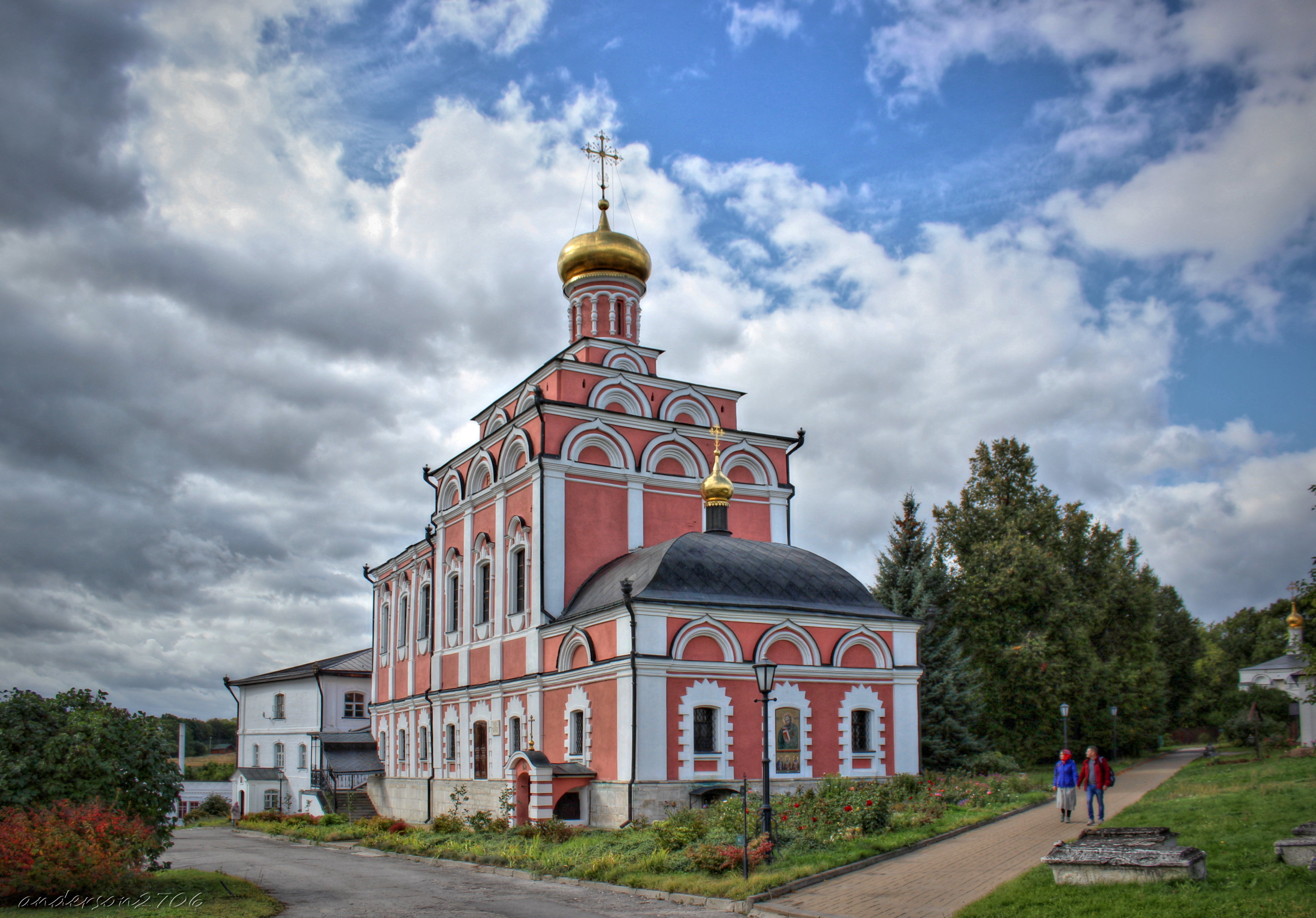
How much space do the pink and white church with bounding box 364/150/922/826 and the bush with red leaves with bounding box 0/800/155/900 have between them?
24.2 feet

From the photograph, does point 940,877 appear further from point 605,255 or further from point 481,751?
point 605,255

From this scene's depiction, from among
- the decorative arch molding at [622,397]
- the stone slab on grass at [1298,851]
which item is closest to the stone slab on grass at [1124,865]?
the stone slab on grass at [1298,851]

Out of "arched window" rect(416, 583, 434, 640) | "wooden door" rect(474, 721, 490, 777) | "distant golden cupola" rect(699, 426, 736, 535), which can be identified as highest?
"distant golden cupola" rect(699, 426, 736, 535)

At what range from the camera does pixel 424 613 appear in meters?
28.7

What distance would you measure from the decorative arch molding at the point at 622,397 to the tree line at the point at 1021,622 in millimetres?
8916

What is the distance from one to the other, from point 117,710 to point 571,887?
6.02 metres

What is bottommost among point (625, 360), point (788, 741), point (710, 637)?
point (788, 741)

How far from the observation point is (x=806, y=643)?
62.0 feet

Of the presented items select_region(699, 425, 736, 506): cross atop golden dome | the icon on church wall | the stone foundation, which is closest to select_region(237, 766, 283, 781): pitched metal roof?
the stone foundation

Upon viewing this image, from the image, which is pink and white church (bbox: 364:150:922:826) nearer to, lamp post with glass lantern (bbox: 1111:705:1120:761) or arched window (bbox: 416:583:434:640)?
arched window (bbox: 416:583:434:640)

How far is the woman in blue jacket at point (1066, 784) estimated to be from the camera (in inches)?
557

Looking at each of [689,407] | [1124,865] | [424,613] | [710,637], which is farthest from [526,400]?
[1124,865]

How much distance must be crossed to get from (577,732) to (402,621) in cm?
1296

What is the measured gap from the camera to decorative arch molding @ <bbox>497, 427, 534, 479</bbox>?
2214 centimetres
